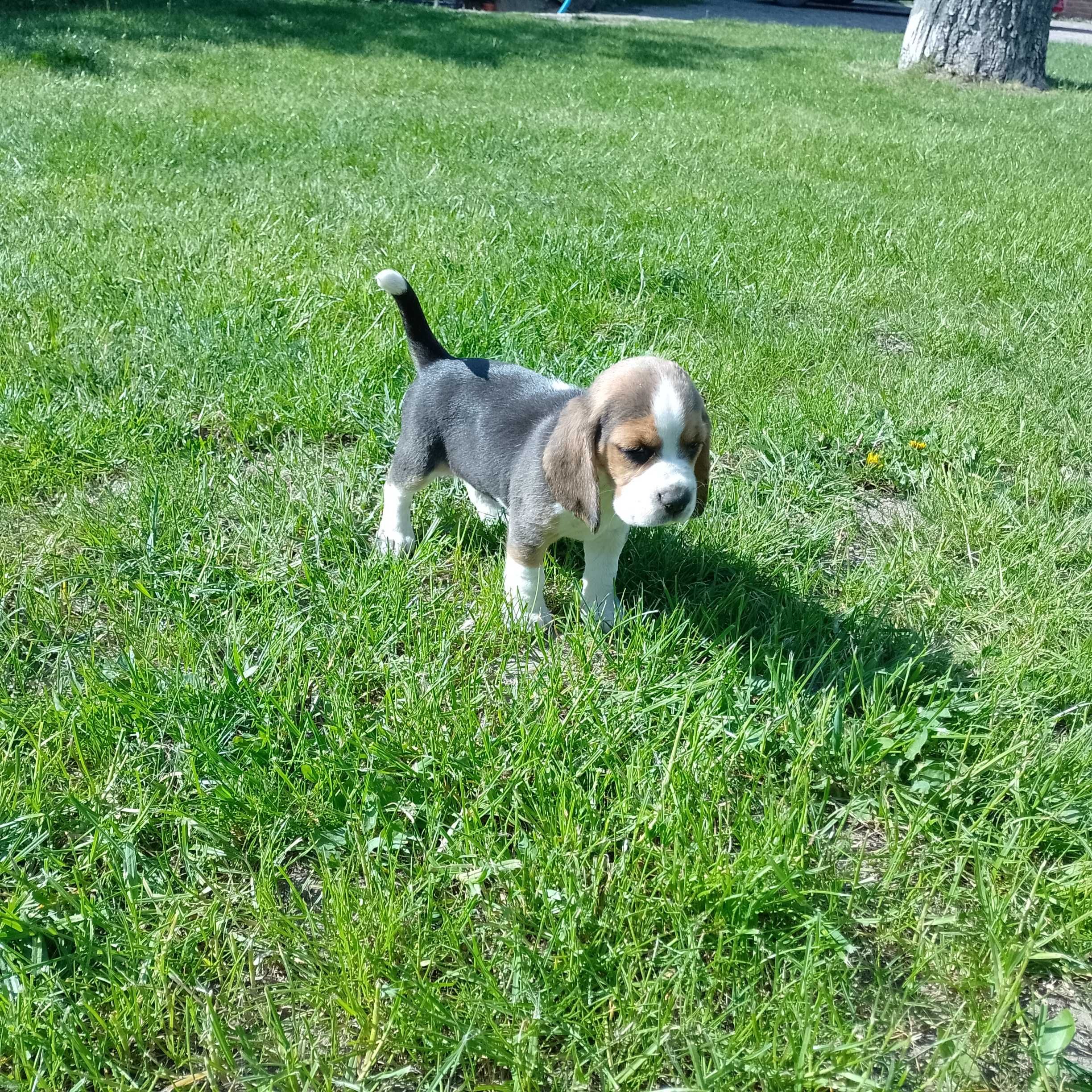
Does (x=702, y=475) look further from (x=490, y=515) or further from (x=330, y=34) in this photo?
(x=330, y=34)

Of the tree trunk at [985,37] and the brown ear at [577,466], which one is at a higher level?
the tree trunk at [985,37]

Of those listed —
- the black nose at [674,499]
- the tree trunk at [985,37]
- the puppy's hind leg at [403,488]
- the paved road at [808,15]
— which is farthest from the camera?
the paved road at [808,15]

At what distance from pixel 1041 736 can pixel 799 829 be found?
0.79 metres

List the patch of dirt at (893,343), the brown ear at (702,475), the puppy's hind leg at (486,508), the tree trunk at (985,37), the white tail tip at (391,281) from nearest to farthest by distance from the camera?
the brown ear at (702,475) → the white tail tip at (391,281) → the puppy's hind leg at (486,508) → the patch of dirt at (893,343) → the tree trunk at (985,37)

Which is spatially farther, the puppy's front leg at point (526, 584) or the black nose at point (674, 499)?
the puppy's front leg at point (526, 584)

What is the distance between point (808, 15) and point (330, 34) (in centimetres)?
2055

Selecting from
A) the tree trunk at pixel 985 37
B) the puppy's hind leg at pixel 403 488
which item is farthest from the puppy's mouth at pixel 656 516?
the tree trunk at pixel 985 37

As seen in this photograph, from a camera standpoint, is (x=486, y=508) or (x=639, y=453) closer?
(x=639, y=453)

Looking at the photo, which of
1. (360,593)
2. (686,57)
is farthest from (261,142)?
(686,57)

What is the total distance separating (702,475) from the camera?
254cm

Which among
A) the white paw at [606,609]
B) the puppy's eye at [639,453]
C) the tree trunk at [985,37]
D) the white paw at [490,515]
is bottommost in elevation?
the white paw at [606,609]

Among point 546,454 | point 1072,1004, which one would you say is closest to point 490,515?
point 546,454

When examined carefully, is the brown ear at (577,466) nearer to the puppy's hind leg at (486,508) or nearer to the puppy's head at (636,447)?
the puppy's head at (636,447)

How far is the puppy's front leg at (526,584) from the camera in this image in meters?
2.71
